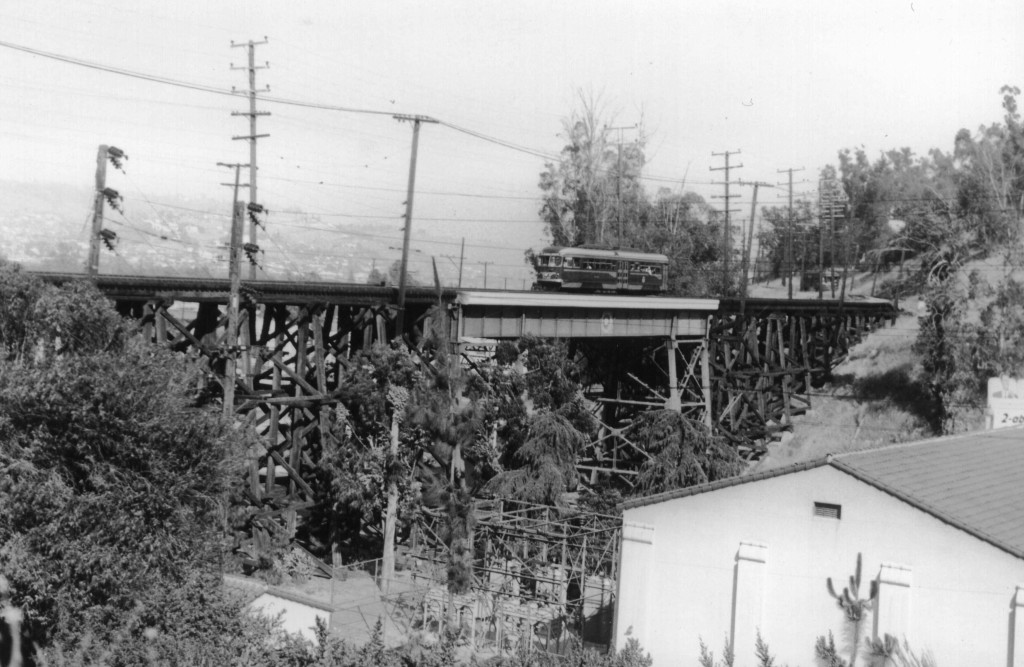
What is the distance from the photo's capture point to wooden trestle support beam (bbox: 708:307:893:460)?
99.6ft

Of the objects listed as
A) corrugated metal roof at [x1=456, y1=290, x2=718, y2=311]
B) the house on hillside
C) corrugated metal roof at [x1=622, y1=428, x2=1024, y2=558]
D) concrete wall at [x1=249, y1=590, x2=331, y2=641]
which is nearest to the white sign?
corrugated metal roof at [x1=456, y1=290, x2=718, y2=311]

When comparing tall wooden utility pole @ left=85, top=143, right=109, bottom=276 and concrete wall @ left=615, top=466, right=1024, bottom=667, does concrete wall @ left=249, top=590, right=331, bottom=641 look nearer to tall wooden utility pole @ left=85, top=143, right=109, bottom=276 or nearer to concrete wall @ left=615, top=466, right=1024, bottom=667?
concrete wall @ left=615, top=466, right=1024, bottom=667

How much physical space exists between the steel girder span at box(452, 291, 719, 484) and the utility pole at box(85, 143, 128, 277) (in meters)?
6.90

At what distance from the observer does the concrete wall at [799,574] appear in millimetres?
11320

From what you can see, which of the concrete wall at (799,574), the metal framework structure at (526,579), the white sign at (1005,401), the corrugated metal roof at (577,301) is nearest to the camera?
the concrete wall at (799,574)

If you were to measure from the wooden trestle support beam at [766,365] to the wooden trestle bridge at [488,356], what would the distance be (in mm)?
85

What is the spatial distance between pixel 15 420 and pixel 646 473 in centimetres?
1401

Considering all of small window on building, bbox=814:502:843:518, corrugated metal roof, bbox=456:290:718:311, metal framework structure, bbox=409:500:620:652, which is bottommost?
metal framework structure, bbox=409:500:620:652

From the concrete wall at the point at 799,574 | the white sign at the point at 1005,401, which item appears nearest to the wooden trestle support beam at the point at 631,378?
the white sign at the point at 1005,401

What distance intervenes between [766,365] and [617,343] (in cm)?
570

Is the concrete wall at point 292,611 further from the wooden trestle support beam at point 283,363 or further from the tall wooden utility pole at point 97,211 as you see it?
the tall wooden utility pole at point 97,211

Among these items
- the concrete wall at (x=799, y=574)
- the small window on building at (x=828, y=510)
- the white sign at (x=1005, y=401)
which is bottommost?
the concrete wall at (x=799, y=574)

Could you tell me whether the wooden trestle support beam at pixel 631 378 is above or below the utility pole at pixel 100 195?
below

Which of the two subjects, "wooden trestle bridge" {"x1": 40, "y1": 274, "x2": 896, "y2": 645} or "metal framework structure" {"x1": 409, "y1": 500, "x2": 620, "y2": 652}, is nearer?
"metal framework structure" {"x1": 409, "y1": 500, "x2": 620, "y2": 652}
